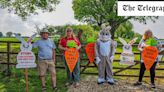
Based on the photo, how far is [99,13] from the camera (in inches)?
1929

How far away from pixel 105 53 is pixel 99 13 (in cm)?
3667

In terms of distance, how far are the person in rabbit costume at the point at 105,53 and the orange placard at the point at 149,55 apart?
1003 mm

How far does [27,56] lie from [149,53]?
3.87m

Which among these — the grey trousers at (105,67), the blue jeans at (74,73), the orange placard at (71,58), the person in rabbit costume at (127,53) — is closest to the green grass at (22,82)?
the blue jeans at (74,73)

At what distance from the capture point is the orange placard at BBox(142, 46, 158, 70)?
41.1 feet

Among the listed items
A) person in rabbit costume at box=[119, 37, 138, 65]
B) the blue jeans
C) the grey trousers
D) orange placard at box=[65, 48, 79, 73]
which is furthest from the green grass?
person in rabbit costume at box=[119, 37, 138, 65]

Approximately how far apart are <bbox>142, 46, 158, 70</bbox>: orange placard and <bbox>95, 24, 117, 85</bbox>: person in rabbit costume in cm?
100

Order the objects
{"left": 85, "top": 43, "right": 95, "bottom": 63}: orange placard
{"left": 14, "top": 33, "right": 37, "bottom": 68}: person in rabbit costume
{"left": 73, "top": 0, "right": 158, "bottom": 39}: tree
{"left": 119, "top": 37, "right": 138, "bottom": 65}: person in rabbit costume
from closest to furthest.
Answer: {"left": 14, "top": 33, "right": 37, "bottom": 68}: person in rabbit costume, {"left": 119, "top": 37, "right": 138, "bottom": 65}: person in rabbit costume, {"left": 85, "top": 43, "right": 95, "bottom": 63}: orange placard, {"left": 73, "top": 0, "right": 158, "bottom": 39}: tree

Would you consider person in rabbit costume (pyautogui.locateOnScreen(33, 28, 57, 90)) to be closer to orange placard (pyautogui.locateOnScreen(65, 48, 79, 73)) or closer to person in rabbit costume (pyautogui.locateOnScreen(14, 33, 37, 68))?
person in rabbit costume (pyautogui.locateOnScreen(14, 33, 37, 68))

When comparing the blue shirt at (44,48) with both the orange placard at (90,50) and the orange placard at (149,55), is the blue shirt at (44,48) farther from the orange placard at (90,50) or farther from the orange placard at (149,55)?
the orange placard at (149,55)

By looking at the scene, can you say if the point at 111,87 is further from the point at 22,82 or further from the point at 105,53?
the point at 22,82

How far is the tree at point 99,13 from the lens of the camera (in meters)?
46.8

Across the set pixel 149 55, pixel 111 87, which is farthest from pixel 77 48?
pixel 149 55

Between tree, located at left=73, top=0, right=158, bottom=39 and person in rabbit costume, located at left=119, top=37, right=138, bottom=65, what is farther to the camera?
tree, located at left=73, top=0, right=158, bottom=39
